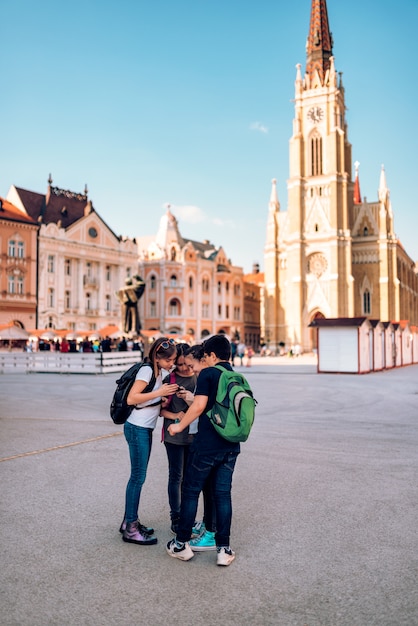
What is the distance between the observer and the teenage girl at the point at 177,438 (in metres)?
5.02

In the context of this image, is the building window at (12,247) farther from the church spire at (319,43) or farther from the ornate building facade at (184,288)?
the church spire at (319,43)

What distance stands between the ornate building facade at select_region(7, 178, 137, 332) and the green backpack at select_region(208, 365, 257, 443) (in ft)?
185

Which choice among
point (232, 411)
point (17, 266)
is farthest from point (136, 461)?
point (17, 266)

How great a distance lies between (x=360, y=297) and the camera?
72.9m

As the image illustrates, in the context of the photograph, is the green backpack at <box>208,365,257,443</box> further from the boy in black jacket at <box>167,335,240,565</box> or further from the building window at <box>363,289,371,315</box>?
the building window at <box>363,289,371,315</box>

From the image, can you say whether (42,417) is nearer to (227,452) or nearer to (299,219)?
(227,452)

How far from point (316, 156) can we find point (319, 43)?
1777 centimetres

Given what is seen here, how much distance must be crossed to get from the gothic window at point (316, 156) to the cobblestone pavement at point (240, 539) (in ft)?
221

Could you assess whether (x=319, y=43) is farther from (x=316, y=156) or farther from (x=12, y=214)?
(x=12, y=214)

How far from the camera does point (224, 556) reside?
4320 millimetres

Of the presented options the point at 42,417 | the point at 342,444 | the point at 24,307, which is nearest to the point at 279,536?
the point at 342,444

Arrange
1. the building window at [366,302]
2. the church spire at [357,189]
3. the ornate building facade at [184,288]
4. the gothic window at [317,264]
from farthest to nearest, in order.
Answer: the church spire at [357,189]
the ornate building facade at [184,288]
the building window at [366,302]
the gothic window at [317,264]

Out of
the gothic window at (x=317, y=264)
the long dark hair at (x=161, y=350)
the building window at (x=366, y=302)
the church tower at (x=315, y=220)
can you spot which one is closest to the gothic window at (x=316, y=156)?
the church tower at (x=315, y=220)

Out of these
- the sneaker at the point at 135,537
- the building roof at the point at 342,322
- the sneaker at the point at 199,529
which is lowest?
the sneaker at the point at 199,529
